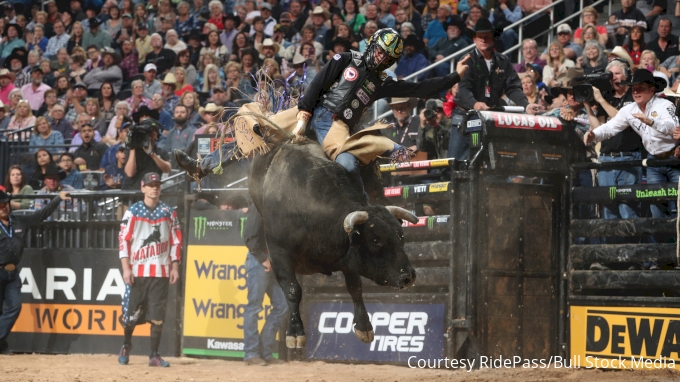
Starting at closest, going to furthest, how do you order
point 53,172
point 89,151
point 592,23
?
point 592,23 → point 53,172 → point 89,151

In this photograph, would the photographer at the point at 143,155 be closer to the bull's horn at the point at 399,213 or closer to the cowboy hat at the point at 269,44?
the cowboy hat at the point at 269,44

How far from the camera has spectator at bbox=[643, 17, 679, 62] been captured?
40.6 ft

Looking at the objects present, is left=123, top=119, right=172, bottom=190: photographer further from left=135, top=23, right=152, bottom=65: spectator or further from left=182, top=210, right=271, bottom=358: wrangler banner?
left=135, top=23, right=152, bottom=65: spectator

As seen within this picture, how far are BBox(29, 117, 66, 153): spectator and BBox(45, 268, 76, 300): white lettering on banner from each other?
390cm

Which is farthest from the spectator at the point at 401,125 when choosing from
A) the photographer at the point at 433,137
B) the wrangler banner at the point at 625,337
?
the wrangler banner at the point at 625,337

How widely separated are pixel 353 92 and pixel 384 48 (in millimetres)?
480

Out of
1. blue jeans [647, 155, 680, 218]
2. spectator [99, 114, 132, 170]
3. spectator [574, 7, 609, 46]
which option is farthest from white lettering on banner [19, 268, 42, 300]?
blue jeans [647, 155, 680, 218]

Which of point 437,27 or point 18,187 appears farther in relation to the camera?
point 437,27

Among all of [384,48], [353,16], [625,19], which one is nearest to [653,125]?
[384,48]

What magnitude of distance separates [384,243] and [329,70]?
5.51 ft

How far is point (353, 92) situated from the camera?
800 centimetres

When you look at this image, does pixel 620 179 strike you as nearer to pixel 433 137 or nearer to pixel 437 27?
pixel 433 137

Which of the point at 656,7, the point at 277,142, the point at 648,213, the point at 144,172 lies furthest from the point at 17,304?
the point at 656,7

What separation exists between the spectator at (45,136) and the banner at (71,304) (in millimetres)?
3597
